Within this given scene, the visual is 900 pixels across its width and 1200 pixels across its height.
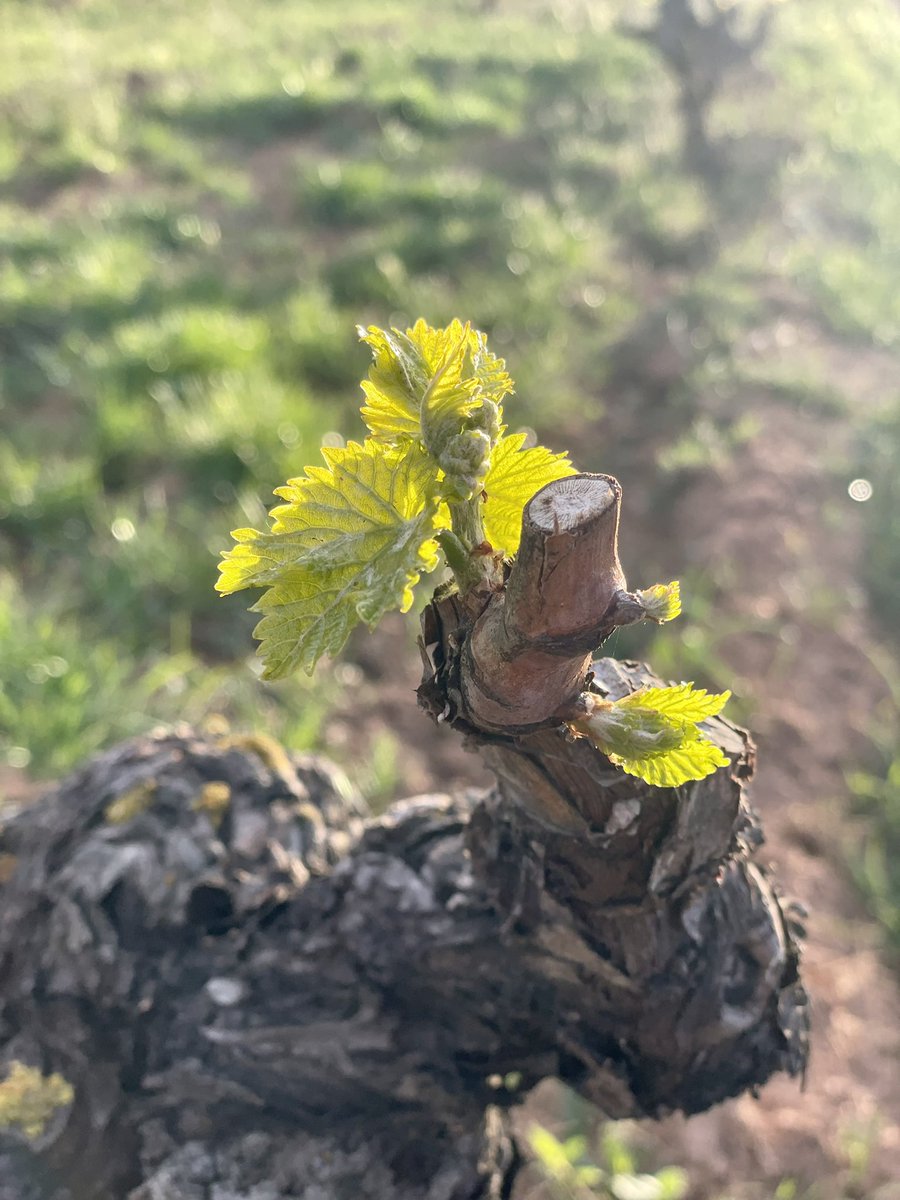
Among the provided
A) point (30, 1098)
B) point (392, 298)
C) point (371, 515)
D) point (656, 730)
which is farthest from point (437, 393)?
point (392, 298)

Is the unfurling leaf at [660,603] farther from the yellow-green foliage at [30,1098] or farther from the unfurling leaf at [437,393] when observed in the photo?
the yellow-green foliage at [30,1098]

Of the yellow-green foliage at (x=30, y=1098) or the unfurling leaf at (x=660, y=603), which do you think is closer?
the unfurling leaf at (x=660, y=603)

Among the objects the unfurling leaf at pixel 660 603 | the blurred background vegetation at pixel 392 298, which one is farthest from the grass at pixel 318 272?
the unfurling leaf at pixel 660 603

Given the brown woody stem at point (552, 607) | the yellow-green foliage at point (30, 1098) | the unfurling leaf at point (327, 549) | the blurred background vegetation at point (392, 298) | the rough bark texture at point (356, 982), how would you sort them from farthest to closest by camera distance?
1. the blurred background vegetation at point (392, 298)
2. the yellow-green foliage at point (30, 1098)
3. the rough bark texture at point (356, 982)
4. the unfurling leaf at point (327, 549)
5. the brown woody stem at point (552, 607)

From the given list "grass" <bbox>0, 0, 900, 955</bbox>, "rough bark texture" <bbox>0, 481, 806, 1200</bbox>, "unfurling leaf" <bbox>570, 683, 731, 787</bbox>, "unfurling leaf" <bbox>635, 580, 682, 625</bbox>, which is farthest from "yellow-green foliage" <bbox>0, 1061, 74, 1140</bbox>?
"grass" <bbox>0, 0, 900, 955</bbox>

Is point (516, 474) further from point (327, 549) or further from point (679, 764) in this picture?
point (679, 764)

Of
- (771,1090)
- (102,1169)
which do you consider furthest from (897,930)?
(102,1169)

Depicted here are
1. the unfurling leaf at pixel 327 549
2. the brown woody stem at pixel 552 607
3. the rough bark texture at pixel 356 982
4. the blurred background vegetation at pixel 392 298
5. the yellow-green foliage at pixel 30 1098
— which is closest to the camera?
the brown woody stem at pixel 552 607
